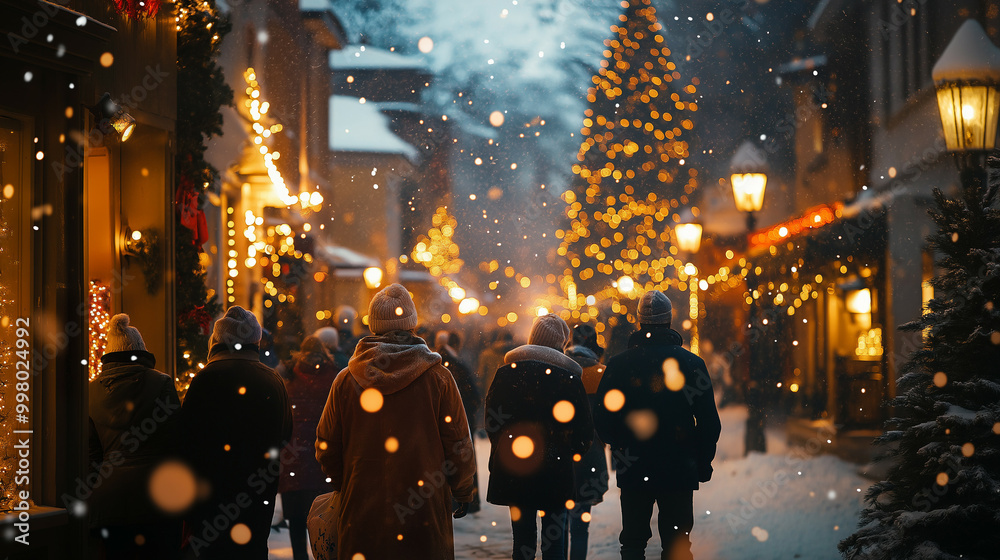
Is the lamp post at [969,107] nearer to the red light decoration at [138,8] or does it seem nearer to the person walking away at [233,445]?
the person walking away at [233,445]

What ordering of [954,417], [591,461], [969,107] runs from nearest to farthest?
1. [954,417]
2. [969,107]
3. [591,461]

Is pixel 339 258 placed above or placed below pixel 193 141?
below

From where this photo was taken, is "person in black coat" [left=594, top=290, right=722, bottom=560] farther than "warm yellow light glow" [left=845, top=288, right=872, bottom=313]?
No

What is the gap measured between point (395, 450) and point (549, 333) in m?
1.73

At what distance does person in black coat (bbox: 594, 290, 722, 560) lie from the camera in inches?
228

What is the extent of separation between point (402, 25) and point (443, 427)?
24979 mm

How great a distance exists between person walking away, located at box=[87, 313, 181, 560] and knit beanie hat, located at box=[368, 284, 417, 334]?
135 centimetres

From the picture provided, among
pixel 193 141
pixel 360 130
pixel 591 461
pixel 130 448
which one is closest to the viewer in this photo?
pixel 130 448

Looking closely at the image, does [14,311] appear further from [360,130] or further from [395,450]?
[360,130]

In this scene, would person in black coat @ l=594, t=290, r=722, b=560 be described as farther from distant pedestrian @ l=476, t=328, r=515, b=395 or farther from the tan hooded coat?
distant pedestrian @ l=476, t=328, r=515, b=395

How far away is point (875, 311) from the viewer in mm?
16234

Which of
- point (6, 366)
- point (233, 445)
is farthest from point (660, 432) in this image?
point (6, 366)

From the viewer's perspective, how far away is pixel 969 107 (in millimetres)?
6172

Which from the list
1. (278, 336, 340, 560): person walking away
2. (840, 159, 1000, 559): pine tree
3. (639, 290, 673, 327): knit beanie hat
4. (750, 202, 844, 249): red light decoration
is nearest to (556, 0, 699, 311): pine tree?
(750, 202, 844, 249): red light decoration
